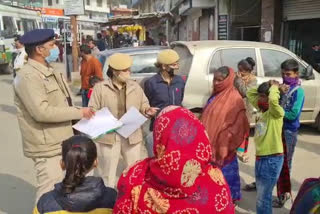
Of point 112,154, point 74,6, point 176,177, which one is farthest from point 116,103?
point 74,6

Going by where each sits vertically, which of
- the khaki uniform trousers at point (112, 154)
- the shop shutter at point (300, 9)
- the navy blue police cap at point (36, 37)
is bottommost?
the khaki uniform trousers at point (112, 154)

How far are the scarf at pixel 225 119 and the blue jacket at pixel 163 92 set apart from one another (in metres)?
0.72

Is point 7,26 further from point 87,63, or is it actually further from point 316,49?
point 316,49

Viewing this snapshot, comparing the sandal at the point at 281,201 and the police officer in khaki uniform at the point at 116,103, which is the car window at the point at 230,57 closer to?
the sandal at the point at 281,201

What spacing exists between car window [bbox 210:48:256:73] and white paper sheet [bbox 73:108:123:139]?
3390 mm

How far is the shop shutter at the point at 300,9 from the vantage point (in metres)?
10.3

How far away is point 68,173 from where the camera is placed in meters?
2.08

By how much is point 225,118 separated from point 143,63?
177 inches

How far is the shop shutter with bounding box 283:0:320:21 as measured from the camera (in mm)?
Result: 10338

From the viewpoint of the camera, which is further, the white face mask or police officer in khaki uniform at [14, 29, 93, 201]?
the white face mask

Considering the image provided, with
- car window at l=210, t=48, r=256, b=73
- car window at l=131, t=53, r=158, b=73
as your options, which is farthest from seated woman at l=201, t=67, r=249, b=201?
car window at l=131, t=53, r=158, b=73

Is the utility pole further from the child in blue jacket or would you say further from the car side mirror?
the child in blue jacket

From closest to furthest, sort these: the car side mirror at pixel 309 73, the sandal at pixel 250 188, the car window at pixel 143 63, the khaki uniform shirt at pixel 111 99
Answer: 1. the khaki uniform shirt at pixel 111 99
2. the sandal at pixel 250 188
3. the car side mirror at pixel 309 73
4. the car window at pixel 143 63

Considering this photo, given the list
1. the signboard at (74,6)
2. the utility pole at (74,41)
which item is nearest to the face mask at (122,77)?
the signboard at (74,6)
